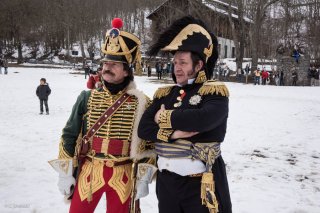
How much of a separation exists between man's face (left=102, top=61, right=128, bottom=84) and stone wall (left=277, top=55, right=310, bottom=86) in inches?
1069

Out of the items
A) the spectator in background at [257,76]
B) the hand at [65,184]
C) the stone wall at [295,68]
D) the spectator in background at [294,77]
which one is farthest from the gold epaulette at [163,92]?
the stone wall at [295,68]

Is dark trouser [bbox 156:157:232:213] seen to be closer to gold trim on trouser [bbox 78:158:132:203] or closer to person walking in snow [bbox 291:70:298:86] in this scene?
gold trim on trouser [bbox 78:158:132:203]

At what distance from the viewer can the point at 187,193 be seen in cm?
246

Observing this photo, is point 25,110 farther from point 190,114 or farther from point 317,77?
point 317,77

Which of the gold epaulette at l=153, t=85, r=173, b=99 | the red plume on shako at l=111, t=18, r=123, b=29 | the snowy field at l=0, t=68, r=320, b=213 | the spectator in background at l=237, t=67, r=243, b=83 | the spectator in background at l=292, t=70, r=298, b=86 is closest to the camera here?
the gold epaulette at l=153, t=85, r=173, b=99

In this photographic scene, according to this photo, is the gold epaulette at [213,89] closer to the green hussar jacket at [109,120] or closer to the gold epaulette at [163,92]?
the gold epaulette at [163,92]

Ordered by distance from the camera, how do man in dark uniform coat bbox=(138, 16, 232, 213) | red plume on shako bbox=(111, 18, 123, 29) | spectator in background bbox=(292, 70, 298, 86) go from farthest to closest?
spectator in background bbox=(292, 70, 298, 86) → red plume on shako bbox=(111, 18, 123, 29) → man in dark uniform coat bbox=(138, 16, 232, 213)

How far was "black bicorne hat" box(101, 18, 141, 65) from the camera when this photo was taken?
289 cm

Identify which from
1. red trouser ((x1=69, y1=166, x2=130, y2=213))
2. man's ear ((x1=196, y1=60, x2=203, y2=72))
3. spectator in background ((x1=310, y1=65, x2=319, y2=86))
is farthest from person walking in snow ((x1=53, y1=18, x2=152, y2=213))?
spectator in background ((x1=310, y1=65, x2=319, y2=86))

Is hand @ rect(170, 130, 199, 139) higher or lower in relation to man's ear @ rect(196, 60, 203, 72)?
lower

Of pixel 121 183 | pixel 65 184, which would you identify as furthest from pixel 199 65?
pixel 65 184

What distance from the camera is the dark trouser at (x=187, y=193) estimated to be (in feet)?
8.02

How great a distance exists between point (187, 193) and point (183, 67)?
935 millimetres

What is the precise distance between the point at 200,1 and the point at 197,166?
103 ft
